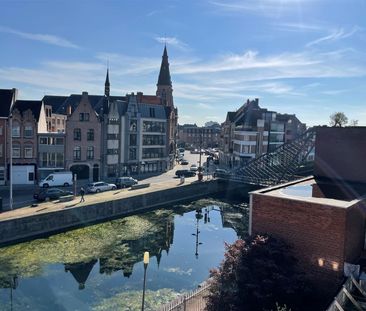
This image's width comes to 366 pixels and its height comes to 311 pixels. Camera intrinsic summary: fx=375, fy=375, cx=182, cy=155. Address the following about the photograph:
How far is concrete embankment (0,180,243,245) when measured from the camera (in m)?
33.2

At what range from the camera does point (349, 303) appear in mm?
16438

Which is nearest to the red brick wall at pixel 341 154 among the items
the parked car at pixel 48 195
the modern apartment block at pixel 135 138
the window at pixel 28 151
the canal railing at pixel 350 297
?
the canal railing at pixel 350 297

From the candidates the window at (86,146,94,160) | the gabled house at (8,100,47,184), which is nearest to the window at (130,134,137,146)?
the window at (86,146,94,160)

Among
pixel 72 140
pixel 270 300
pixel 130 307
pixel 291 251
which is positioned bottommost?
pixel 130 307

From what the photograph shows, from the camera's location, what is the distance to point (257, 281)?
1698cm

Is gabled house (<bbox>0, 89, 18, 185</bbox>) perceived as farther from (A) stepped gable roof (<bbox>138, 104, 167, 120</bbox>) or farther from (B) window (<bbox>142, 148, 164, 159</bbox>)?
(B) window (<bbox>142, 148, 164, 159</bbox>)

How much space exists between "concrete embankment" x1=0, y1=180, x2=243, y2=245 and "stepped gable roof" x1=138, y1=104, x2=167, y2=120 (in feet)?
65.4

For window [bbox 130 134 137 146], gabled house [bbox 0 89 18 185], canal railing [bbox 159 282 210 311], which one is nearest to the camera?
canal railing [bbox 159 282 210 311]

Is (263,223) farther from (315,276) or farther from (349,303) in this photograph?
(349,303)

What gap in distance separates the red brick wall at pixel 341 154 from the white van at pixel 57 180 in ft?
110

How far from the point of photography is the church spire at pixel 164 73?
89.9 m

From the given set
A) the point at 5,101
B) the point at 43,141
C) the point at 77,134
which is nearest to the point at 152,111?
the point at 77,134

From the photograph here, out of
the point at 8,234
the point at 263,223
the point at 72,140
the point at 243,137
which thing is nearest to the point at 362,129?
the point at 263,223

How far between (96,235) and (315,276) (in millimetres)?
22936
